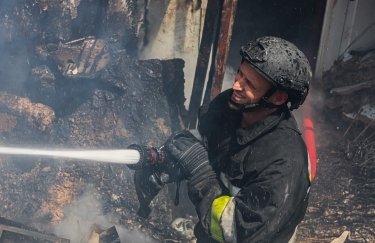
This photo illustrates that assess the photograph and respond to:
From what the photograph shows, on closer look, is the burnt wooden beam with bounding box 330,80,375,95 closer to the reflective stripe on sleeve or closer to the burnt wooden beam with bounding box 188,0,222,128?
the burnt wooden beam with bounding box 188,0,222,128

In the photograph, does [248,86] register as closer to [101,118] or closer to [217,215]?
[217,215]

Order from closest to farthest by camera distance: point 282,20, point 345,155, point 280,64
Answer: point 280,64
point 345,155
point 282,20

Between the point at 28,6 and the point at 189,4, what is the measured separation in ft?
8.86

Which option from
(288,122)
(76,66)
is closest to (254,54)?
(288,122)

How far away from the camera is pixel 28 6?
262 inches

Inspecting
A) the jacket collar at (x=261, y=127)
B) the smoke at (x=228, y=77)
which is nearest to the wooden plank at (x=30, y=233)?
the jacket collar at (x=261, y=127)

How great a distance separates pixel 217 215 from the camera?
3.66m

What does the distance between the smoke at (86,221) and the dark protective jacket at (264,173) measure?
183cm

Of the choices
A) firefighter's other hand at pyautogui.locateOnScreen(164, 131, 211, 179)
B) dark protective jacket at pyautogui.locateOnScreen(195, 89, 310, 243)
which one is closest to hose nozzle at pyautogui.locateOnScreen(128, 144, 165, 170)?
firefighter's other hand at pyautogui.locateOnScreen(164, 131, 211, 179)

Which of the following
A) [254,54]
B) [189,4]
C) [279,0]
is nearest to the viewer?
[254,54]

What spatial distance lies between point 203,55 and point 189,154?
339cm

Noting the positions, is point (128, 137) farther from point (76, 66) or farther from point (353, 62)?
point (353, 62)

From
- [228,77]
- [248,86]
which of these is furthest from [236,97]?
[228,77]

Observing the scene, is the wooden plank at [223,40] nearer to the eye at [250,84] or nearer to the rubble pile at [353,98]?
the rubble pile at [353,98]
